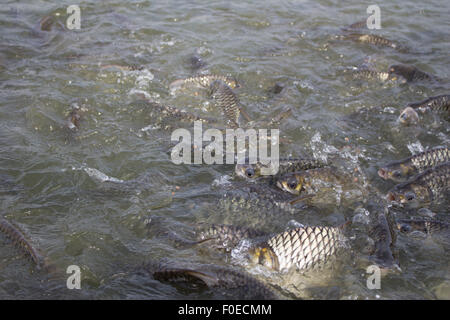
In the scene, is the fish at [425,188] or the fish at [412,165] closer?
the fish at [425,188]

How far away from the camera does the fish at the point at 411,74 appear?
6.73m

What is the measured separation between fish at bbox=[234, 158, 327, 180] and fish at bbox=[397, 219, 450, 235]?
1077 mm

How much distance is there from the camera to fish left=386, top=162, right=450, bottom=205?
434 centimetres

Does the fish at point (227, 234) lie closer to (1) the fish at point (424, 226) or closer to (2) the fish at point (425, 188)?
(1) the fish at point (424, 226)

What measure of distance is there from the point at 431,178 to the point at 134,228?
10.2ft

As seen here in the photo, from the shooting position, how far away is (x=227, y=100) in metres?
5.90

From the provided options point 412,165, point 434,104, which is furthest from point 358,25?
point 412,165

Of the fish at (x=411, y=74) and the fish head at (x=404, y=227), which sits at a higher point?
the fish at (x=411, y=74)

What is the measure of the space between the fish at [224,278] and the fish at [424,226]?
1.66 metres

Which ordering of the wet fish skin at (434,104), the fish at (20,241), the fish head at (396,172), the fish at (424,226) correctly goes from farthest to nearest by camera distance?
the wet fish skin at (434,104)
the fish head at (396,172)
the fish at (424,226)
the fish at (20,241)

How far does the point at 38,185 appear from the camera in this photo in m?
4.43

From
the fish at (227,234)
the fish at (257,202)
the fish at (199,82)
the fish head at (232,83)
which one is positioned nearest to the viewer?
the fish at (227,234)

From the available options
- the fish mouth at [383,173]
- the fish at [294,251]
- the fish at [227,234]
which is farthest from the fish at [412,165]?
the fish at [227,234]

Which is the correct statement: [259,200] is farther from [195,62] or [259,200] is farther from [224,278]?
[195,62]
